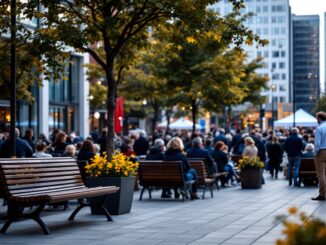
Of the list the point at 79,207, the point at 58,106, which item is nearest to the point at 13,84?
the point at 79,207

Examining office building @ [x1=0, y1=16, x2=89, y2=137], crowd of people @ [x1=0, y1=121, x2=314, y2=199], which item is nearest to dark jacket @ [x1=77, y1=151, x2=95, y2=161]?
crowd of people @ [x1=0, y1=121, x2=314, y2=199]

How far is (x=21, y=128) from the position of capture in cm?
3922

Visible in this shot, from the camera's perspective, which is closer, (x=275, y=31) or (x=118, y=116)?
(x=118, y=116)

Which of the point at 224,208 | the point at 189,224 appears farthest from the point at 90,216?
the point at 224,208

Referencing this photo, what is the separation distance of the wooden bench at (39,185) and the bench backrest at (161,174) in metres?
4.28

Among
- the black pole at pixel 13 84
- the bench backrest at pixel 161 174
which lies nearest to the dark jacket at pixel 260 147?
the bench backrest at pixel 161 174

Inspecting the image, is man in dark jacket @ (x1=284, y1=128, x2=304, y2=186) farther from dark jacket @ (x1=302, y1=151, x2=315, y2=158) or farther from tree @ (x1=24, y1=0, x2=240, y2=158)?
tree @ (x1=24, y1=0, x2=240, y2=158)

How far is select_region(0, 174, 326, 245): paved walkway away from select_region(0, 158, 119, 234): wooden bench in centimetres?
35

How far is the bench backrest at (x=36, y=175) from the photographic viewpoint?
10.9 meters

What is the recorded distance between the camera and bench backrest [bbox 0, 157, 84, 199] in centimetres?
1090

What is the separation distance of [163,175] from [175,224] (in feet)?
16.9

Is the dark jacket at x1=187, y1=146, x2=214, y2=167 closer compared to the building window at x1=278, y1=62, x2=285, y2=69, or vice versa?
the dark jacket at x1=187, y1=146, x2=214, y2=167

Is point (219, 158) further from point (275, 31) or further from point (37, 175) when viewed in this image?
point (275, 31)

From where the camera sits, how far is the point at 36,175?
11727 millimetres
